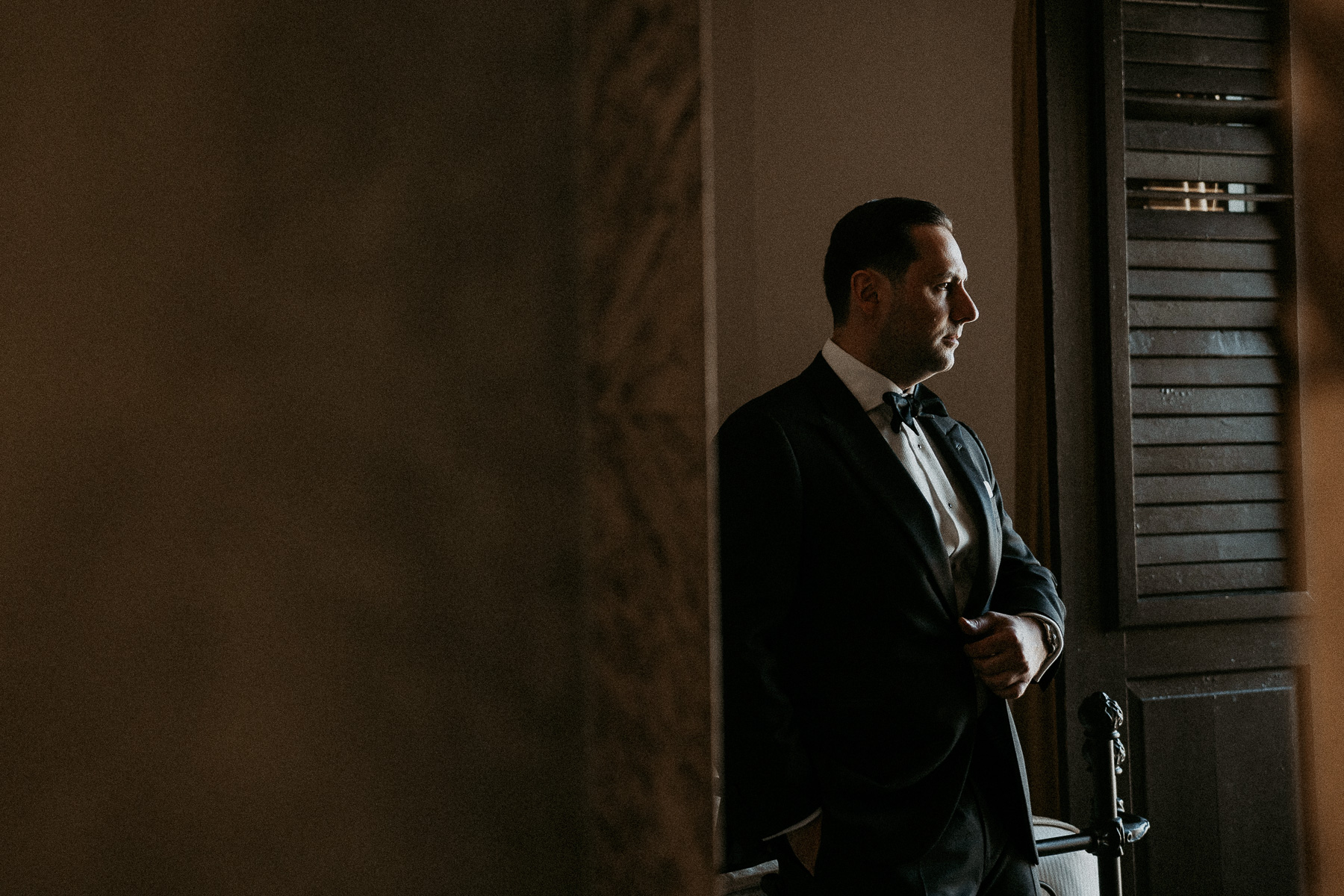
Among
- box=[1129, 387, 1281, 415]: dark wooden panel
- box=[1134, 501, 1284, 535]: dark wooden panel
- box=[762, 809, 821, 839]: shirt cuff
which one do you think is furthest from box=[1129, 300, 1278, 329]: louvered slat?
box=[762, 809, 821, 839]: shirt cuff

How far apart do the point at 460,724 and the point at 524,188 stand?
21cm

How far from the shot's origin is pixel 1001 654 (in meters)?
1.12

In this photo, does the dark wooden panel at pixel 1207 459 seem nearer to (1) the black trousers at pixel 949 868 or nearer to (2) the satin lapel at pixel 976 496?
(2) the satin lapel at pixel 976 496

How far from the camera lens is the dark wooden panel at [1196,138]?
2.19 meters

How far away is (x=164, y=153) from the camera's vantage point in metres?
0.33

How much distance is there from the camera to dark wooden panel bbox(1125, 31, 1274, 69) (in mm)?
2180

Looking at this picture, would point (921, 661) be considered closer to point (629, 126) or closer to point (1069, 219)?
point (629, 126)

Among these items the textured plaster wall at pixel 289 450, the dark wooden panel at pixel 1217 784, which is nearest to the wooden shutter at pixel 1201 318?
the dark wooden panel at pixel 1217 784

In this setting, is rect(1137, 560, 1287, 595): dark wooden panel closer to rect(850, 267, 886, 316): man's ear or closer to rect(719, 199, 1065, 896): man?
rect(719, 199, 1065, 896): man

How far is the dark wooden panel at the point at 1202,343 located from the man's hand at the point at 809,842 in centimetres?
152

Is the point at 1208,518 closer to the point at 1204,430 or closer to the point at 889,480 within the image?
the point at 1204,430

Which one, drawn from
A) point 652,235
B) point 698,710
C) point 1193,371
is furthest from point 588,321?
point 1193,371

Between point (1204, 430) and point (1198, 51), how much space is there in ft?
2.89

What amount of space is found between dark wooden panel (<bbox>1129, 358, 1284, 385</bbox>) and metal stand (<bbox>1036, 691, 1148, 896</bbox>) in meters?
0.99
